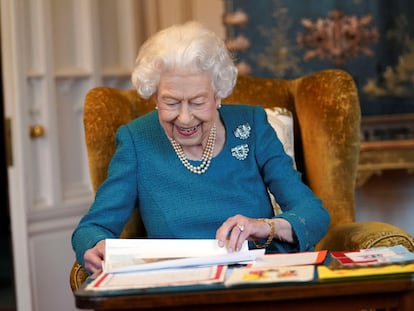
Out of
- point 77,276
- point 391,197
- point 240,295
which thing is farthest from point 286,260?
point 391,197

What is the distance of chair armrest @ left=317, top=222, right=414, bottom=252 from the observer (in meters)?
2.56

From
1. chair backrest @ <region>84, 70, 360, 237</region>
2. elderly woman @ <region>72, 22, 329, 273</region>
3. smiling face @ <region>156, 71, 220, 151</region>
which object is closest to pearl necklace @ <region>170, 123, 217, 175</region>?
elderly woman @ <region>72, 22, 329, 273</region>

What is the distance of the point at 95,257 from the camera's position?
2.25 m

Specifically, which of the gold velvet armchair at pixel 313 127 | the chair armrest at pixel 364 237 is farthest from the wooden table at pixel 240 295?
the gold velvet armchair at pixel 313 127

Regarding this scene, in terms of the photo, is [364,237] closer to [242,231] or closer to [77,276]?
[242,231]

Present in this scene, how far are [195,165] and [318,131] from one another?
69cm

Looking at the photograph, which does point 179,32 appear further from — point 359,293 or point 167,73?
point 359,293

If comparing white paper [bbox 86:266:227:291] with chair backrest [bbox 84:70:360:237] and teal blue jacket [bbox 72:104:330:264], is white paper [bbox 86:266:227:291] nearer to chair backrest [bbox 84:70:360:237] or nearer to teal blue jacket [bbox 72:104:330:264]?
teal blue jacket [bbox 72:104:330:264]

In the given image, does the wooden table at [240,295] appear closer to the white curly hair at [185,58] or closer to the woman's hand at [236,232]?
the woman's hand at [236,232]

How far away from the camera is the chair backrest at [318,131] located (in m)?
2.98

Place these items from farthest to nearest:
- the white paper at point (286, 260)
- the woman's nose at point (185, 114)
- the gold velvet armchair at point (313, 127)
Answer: the gold velvet armchair at point (313, 127) < the woman's nose at point (185, 114) < the white paper at point (286, 260)

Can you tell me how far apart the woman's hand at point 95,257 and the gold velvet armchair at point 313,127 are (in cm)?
68

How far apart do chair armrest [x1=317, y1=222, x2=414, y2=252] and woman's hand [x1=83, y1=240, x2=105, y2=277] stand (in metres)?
0.80

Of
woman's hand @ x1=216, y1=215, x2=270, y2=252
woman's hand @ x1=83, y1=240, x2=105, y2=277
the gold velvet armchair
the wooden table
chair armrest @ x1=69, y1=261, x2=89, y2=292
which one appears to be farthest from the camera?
the gold velvet armchair
